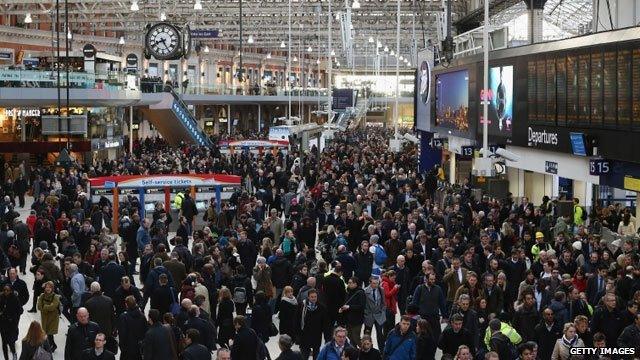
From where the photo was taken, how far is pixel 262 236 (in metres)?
21.9

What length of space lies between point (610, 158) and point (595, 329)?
9.63m

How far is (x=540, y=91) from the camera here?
26578 millimetres

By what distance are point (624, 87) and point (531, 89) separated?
5847 mm

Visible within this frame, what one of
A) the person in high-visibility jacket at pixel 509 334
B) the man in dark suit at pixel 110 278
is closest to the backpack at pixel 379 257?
the man in dark suit at pixel 110 278

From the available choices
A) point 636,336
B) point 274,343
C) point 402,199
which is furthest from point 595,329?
point 402,199

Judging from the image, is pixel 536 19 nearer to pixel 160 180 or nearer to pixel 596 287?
pixel 160 180

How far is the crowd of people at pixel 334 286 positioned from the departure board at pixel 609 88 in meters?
2.15

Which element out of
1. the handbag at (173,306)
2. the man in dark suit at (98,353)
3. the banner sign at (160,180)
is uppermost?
the banner sign at (160,180)

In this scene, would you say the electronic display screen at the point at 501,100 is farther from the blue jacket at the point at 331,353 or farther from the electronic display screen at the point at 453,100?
the blue jacket at the point at 331,353

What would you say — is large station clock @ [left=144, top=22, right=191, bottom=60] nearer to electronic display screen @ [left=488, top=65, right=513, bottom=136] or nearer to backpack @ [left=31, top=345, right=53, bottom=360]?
electronic display screen @ [left=488, top=65, right=513, bottom=136]

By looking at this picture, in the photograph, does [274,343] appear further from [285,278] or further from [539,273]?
[539,273]

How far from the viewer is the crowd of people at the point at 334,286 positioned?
12664 mm

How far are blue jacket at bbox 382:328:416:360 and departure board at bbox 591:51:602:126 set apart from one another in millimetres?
11759

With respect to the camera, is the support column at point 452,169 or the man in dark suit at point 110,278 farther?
the support column at point 452,169
